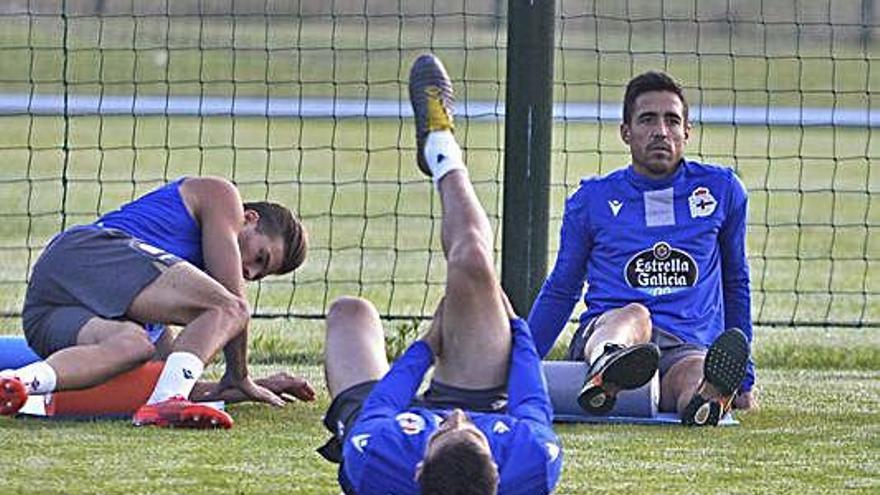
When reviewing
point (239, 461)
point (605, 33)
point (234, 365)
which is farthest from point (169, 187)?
point (605, 33)

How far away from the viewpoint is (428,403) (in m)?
5.84

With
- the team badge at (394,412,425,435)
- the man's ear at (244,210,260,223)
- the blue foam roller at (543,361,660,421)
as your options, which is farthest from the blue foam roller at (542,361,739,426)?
the team badge at (394,412,425,435)

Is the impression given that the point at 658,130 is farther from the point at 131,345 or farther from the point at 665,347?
the point at 131,345

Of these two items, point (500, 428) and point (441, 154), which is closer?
point (500, 428)

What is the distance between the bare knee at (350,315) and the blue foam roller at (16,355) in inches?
63.3

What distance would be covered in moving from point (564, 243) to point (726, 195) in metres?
0.59

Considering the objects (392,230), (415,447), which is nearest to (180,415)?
(415,447)

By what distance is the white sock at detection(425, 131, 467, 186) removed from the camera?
19.8 feet

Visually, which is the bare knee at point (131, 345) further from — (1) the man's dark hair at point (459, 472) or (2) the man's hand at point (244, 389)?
(1) the man's dark hair at point (459, 472)

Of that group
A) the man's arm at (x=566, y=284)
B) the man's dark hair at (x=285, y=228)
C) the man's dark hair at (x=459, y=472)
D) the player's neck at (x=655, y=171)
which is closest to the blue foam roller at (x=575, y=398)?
the man's arm at (x=566, y=284)

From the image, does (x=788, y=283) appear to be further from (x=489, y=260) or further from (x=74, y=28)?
(x=74, y=28)

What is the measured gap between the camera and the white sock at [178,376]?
22.4 feet

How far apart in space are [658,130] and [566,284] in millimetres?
619

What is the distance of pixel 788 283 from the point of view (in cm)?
1227
